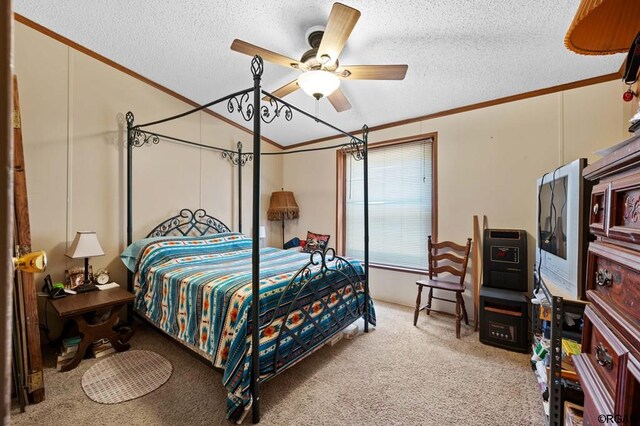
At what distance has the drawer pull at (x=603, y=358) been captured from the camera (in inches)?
29.9

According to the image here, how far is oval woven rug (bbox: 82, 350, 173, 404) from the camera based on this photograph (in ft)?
6.22

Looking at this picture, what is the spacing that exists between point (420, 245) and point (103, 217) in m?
3.63

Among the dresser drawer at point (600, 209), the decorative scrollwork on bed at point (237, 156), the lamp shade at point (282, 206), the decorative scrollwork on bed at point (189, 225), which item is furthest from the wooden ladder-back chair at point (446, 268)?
the decorative scrollwork on bed at point (237, 156)

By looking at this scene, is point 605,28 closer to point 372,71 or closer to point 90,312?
point 372,71

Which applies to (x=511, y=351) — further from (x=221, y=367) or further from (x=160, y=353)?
(x=160, y=353)

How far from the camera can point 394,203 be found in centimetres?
379

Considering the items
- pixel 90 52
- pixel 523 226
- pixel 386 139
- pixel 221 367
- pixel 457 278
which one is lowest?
pixel 221 367

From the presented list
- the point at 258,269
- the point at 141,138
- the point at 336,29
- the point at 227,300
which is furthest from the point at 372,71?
the point at 141,138

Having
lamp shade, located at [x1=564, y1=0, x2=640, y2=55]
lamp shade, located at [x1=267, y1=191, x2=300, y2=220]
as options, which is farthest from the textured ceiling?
lamp shade, located at [x1=267, y1=191, x2=300, y2=220]

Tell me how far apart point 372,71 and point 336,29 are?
46 centimetres

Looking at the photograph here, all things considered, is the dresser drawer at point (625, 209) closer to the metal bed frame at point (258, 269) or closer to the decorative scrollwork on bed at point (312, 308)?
the metal bed frame at point (258, 269)

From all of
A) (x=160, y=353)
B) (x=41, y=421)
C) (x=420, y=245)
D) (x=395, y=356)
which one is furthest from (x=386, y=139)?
(x=41, y=421)

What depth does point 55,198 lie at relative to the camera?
8.29ft

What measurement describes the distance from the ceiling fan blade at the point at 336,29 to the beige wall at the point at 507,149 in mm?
1989
